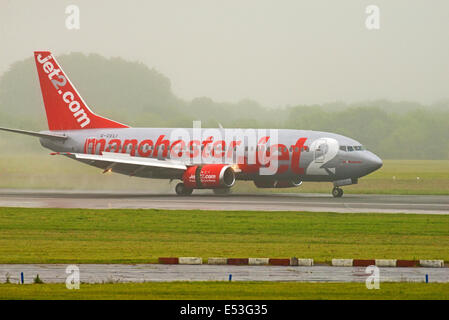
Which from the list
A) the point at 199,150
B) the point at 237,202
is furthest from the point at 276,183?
the point at 237,202

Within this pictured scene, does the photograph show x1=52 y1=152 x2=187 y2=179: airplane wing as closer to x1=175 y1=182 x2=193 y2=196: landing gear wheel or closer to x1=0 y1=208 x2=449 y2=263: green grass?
x1=175 y1=182 x2=193 y2=196: landing gear wheel

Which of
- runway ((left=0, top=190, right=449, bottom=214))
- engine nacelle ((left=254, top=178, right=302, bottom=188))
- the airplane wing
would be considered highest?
the airplane wing

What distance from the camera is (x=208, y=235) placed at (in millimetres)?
34594

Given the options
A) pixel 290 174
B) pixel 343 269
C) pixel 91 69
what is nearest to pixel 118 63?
pixel 91 69

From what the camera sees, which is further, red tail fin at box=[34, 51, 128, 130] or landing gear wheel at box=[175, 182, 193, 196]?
red tail fin at box=[34, 51, 128, 130]

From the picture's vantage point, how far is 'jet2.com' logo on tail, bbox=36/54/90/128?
2517 inches

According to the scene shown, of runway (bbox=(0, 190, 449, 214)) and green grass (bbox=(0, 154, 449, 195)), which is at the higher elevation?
green grass (bbox=(0, 154, 449, 195))

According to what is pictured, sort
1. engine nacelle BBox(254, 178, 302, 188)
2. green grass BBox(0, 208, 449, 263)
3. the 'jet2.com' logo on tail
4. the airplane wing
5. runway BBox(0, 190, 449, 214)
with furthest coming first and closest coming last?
the 'jet2.com' logo on tail < engine nacelle BBox(254, 178, 302, 188) < the airplane wing < runway BBox(0, 190, 449, 214) < green grass BBox(0, 208, 449, 263)

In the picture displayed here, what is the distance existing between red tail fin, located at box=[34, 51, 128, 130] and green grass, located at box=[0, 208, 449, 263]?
19583 mm

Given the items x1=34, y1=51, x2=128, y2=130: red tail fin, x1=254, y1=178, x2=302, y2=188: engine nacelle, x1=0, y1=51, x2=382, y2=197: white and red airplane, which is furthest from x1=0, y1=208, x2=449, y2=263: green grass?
x1=34, y1=51, x2=128, y2=130: red tail fin

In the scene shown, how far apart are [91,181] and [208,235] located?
122ft

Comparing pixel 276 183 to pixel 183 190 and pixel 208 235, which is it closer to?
pixel 183 190

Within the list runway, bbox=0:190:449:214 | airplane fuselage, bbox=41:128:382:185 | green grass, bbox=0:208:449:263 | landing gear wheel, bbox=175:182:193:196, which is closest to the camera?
green grass, bbox=0:208:449:263
